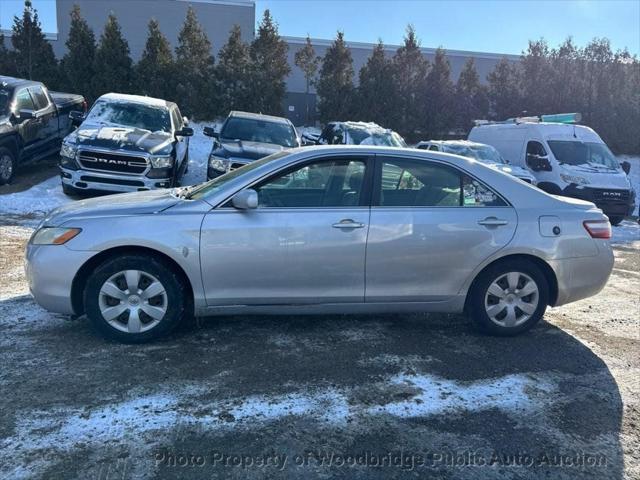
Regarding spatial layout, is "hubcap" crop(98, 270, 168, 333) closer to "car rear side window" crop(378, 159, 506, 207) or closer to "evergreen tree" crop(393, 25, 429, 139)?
"car rear side window" crop(378, 159, 506, 207)

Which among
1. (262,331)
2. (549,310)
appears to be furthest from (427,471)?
(549,310)

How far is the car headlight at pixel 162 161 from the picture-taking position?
29.7 feet

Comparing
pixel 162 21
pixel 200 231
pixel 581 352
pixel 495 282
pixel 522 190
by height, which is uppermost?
pixel 162 21

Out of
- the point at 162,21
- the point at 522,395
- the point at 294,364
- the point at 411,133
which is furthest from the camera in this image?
the point at 162,21

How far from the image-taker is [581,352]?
452 cm

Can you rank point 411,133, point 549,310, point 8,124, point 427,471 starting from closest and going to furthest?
1. point 427,471
2. point 549,310
3. point 8,124
4. point 411,133

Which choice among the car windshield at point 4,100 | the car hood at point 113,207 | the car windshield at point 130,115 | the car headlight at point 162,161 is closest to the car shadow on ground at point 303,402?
the car hood at point 113,207

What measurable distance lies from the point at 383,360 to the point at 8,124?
9.42 m

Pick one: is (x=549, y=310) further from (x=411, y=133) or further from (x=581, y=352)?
(x=411, y=133)

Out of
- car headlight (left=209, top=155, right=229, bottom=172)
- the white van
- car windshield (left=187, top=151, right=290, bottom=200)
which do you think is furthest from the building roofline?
car windshield (left=187, top=151, right=290, bottom=200)

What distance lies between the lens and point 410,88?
21.7 m

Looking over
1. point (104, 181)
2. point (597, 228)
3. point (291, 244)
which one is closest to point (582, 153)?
point (597, 228)

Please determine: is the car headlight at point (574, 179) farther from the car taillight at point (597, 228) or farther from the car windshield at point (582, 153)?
the car taillight at point (597, 228)

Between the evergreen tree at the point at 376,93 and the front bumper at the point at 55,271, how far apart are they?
18331 mm
